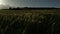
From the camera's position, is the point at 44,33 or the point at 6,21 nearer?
the point at 44,33

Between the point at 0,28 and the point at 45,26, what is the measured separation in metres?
1.73

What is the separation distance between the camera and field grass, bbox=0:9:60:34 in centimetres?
580

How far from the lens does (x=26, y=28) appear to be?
19.2 ft

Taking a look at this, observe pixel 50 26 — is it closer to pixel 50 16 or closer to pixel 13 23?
pixel 50 16

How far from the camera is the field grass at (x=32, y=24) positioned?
5.80 meters

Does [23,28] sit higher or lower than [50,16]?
lower

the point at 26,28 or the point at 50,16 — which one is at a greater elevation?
the point at 50,16

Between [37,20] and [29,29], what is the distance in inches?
18.0

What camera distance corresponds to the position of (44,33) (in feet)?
18.7

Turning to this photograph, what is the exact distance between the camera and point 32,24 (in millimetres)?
5852

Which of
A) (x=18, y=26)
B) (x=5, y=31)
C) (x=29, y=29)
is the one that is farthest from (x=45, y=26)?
(x=5, y=31)

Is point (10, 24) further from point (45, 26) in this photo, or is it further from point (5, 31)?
point (45, 26)

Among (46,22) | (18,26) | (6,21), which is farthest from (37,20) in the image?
(6,21)

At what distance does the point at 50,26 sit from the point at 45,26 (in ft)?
0.63
